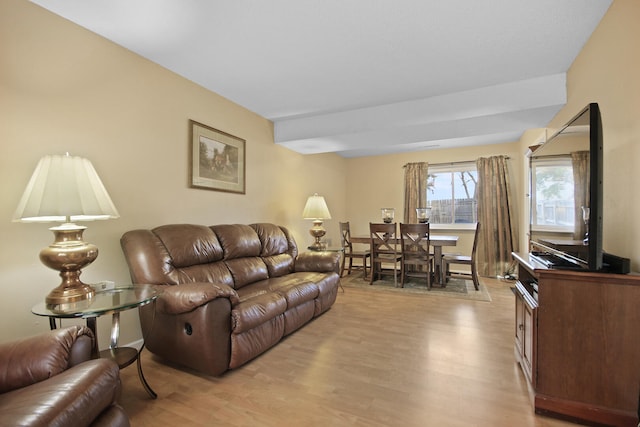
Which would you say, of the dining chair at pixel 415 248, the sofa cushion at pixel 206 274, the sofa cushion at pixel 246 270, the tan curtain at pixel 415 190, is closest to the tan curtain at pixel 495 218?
the tan curtain at pixel 415 190

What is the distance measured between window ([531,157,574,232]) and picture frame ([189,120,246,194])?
2969 millimetres

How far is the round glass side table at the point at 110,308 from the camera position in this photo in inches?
54.9

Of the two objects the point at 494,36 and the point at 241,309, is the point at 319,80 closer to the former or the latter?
the point at 494,36

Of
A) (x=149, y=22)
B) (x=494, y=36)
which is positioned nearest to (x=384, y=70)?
(x=494, y=36)

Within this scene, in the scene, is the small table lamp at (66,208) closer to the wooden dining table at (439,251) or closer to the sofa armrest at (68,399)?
the sofa armrest at (68,399)

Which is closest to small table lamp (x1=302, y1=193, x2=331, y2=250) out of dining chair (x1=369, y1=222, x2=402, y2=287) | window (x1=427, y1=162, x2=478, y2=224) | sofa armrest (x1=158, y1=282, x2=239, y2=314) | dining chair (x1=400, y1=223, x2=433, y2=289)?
dining chair (x1=369, y1=222, x2=402, y2=287)

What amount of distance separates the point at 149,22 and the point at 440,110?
9.45 ft

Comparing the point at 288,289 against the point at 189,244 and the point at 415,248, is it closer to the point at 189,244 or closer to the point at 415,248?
the point at 189,244

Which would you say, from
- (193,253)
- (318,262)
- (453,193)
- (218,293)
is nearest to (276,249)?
(318,262)

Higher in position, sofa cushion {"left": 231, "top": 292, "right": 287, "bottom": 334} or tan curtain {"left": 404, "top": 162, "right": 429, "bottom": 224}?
tan curtain {"left": 404, "top": 162, "right": 429, "bottom": 224}

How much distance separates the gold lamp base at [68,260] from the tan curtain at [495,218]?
18.2 feet

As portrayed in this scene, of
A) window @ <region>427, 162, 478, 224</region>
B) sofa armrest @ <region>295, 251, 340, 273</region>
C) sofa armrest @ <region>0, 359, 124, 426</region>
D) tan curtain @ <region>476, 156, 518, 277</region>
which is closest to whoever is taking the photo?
sofa armrest @ <region>0, 359, 124, 426</region>

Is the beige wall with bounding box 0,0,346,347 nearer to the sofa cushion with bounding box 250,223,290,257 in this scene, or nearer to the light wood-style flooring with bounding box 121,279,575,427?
the sofa cushion with bounding box 250,223,290,257

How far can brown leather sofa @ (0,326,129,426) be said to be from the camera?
868mm
